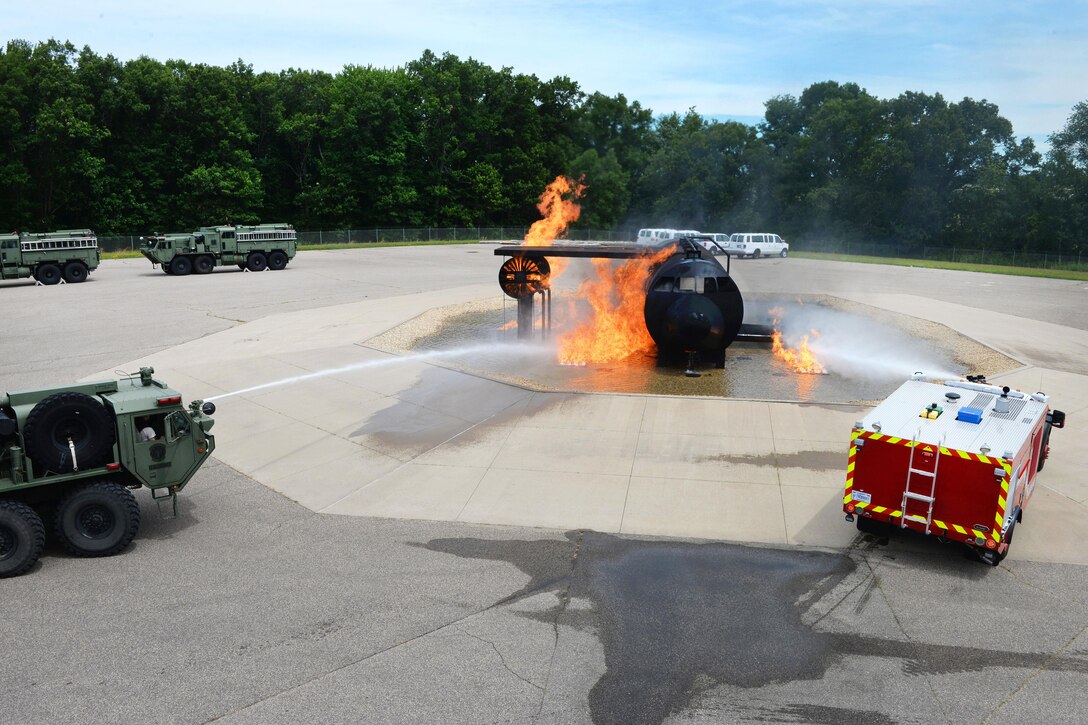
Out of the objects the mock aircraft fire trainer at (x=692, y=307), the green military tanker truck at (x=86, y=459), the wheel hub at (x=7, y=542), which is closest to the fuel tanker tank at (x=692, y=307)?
the mock aircraft fire trainer at (x=692, y=307)

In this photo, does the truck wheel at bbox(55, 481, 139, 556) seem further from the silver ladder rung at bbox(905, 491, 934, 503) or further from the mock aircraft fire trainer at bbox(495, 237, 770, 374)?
the mock aircraft fire trainer at bbox(495, 237, 770, 374)

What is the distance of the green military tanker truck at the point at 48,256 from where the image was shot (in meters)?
39.2

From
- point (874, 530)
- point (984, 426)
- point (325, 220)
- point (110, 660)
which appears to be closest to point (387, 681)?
point (110, 660)

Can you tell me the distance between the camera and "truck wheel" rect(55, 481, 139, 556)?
422 inches

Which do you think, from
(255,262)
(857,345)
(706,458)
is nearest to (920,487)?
(706,458)

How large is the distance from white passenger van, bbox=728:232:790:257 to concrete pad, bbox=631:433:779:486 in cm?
4929

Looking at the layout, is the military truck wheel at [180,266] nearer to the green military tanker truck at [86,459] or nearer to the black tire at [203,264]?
the black tire at [203,264]

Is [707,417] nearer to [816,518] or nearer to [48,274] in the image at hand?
[816,518]

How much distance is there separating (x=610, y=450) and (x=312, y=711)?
8770mm

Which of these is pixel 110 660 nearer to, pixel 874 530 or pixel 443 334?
pixel 874 530

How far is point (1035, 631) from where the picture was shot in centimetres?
934

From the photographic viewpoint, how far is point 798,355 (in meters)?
24.8

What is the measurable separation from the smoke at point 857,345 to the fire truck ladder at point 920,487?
1032 cm

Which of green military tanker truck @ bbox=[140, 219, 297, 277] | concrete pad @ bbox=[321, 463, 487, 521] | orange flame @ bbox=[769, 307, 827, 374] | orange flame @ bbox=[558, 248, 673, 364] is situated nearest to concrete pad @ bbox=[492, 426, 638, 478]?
concrete pad @ bbox=[321, 463, 487, 521]
